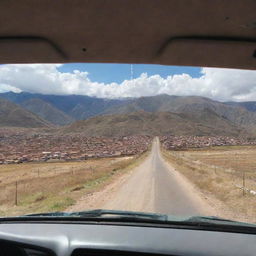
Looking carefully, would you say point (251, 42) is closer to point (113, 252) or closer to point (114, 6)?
point (114, 6)

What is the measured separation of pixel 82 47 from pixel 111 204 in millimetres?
12775

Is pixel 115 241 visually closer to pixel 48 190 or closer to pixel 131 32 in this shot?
pixel 131 32

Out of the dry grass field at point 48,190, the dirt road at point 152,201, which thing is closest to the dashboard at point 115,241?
the dirt road at point 152,201

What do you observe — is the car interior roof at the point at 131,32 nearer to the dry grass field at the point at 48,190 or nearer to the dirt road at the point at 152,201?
the dirt road at the point at 152,201

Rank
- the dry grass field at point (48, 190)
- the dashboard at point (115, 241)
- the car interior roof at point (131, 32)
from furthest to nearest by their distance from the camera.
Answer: the dry grass field at point (48, 190) < the car interior roof at point (131, 32) < the dashboard at point (115, 241)

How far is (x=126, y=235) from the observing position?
327cm

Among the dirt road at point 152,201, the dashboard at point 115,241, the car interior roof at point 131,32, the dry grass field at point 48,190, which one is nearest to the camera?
the dashboard at point 115,241

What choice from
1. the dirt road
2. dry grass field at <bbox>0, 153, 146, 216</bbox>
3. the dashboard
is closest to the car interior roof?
the dashboard

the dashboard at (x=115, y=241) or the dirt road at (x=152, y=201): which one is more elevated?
the dashboard at (x=115, y=241)

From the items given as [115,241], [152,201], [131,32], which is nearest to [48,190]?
[152,201]

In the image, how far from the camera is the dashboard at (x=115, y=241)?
3.01 m

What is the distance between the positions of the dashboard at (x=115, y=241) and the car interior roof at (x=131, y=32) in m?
1.83

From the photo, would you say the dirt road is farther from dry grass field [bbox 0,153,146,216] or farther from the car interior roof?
the car interior roof

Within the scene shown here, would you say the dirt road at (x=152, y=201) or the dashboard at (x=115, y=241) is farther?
the dirt road at (x=152, y=201)
